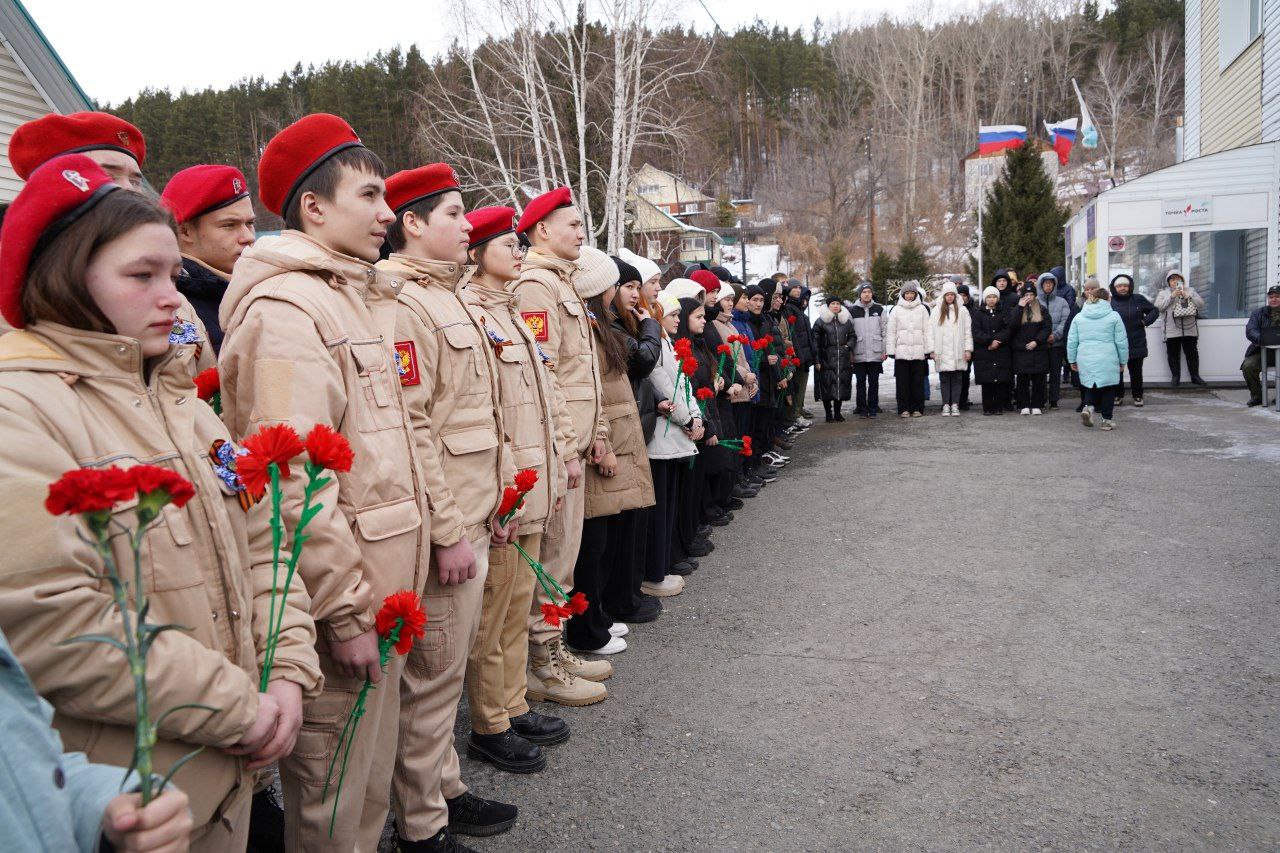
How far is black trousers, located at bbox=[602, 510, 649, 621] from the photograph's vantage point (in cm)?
504

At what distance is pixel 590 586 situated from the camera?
15.6 feet

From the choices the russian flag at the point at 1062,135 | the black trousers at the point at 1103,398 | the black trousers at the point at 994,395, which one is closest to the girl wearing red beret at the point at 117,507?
the black trousers at the point at 1103,398

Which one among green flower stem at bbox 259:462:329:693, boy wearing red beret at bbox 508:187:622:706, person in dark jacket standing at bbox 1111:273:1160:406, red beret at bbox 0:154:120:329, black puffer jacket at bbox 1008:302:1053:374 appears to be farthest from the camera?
person in dark jacket standing at bbox 1111:273:1160:406

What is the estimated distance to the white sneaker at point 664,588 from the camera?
5.82 meters

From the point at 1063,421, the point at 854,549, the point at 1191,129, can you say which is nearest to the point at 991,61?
the point at 1191,129

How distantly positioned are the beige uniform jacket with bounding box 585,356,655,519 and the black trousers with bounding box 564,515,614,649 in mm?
104

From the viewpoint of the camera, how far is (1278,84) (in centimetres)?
1572

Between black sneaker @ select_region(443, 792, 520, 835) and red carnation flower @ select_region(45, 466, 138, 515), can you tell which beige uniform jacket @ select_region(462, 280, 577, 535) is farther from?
red carnation flower @ select_region(45, 466, 138, 515)

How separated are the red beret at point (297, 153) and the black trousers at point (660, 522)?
339 centimetres

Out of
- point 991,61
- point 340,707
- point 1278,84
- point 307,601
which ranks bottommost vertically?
point 340,707

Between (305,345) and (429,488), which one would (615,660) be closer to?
(429,488)

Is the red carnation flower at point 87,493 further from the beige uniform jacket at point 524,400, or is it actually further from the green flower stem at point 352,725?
the beige uniform jacket at point 524,400

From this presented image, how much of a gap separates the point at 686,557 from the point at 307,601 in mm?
4688

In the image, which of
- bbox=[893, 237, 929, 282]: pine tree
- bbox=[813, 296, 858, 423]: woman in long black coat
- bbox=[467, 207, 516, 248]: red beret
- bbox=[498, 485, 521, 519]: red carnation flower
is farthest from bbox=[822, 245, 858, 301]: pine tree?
bbox=[498, 485, 521, 519]: red carnation flower
